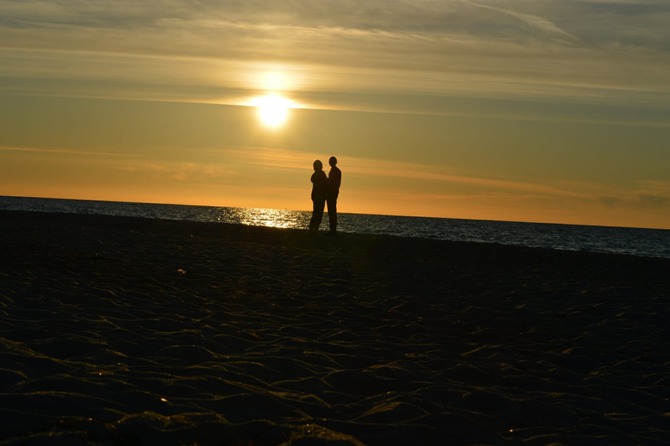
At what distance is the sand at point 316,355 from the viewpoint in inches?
191

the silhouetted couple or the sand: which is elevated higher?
the silhouetted couple

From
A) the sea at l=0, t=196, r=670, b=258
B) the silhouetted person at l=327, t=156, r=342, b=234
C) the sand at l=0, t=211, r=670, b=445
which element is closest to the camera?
the sand at l=0, t=211, r=670, b=445

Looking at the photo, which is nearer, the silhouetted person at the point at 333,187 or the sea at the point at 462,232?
the silhouetted person at the point at 333,187

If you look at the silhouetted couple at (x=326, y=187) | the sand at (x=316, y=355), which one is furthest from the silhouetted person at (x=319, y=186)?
the sand at (x=316, y=355)

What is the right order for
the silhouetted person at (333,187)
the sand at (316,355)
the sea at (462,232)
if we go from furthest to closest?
the sea at (462,232), the silhouetted person at (333,187), the sand at (316,355)

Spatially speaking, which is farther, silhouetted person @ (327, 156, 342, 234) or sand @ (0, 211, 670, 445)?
silhouetted person @ (327, 156, 342, 234)

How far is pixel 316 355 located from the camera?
6844 mm

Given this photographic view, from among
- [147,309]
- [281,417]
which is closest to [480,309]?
[147,309]

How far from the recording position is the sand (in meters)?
4.85

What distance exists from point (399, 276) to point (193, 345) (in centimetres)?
737

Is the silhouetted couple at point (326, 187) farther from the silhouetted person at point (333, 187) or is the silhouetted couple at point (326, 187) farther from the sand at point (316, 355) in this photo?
the sand at point (316, 355)

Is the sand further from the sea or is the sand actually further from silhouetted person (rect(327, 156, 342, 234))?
the sea

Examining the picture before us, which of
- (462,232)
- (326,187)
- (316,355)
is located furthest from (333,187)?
(462,232)

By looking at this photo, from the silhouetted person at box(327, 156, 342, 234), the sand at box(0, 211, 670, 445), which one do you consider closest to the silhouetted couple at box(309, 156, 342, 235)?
the silhouetted person at box(327, 156, 342, 234)
